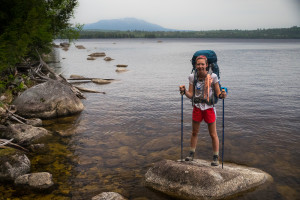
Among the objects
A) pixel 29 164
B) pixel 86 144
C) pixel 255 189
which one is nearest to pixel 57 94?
pixel 86 144

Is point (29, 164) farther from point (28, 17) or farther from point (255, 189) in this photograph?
point (255, 189)

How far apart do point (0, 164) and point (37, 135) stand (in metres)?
2.93

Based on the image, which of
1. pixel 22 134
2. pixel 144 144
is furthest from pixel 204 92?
pixel 22 134

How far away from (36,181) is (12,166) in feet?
3.82

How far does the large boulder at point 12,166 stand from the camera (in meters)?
7.26

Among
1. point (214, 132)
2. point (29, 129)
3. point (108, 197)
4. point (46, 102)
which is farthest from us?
point (46, 102)

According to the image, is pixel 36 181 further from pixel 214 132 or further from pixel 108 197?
pixel 214 132

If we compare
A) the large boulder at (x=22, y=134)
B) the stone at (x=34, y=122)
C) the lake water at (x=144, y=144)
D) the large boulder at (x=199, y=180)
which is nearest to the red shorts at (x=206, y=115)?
the large boulder at (x=199, y=180)

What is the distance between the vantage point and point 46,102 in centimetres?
1345

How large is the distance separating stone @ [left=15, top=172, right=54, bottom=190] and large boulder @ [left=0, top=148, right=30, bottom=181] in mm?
373

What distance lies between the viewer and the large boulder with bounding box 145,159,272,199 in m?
6.39

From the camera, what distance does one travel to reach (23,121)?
1210 cm

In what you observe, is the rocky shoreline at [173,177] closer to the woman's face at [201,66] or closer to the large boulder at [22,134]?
the large boulder at [22,134]

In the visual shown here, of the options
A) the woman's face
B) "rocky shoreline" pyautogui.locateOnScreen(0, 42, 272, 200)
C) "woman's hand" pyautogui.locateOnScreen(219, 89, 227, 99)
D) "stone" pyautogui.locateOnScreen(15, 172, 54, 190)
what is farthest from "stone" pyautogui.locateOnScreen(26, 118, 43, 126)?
"woman's hand" pyautogui.locateOnScreen(219, 89, 227, 99)
